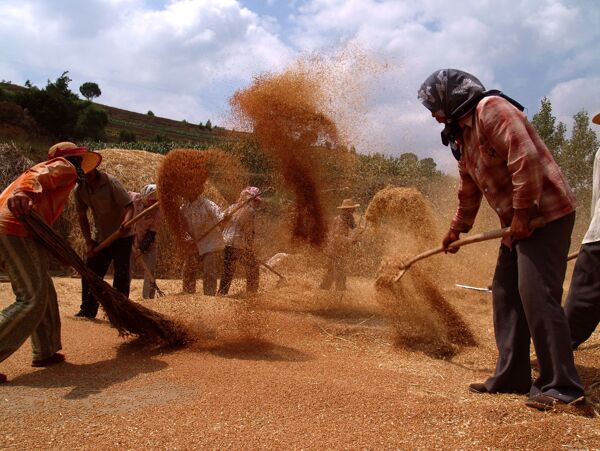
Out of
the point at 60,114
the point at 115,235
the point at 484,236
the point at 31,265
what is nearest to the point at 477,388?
the point at 484,236

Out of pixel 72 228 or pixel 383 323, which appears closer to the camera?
pixel 383 323

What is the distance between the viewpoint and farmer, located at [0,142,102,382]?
336cm

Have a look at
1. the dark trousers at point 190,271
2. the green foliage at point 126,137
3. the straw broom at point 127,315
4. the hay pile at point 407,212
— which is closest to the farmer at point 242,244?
the dark trousers at point 190,271

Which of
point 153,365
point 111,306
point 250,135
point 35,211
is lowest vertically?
point 153,365

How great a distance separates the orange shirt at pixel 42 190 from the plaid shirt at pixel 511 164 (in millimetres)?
2702

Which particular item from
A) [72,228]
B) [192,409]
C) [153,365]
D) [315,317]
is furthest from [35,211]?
[72,228]

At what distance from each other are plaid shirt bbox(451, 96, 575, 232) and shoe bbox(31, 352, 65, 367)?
3.05m

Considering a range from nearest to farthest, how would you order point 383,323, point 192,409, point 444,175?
point 192,409, point 383,323, point 444,175

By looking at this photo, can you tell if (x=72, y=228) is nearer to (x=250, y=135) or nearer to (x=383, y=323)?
(x=250, y=135)

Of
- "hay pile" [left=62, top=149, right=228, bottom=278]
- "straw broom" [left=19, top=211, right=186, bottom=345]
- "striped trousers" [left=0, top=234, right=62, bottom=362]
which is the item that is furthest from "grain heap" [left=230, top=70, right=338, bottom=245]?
"hay pile" [left=62, top=149, right=228, bottom=278]

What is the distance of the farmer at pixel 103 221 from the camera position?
5168 mm

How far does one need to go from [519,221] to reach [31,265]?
3.05 meters

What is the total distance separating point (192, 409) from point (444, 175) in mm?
7616

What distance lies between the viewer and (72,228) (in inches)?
398
